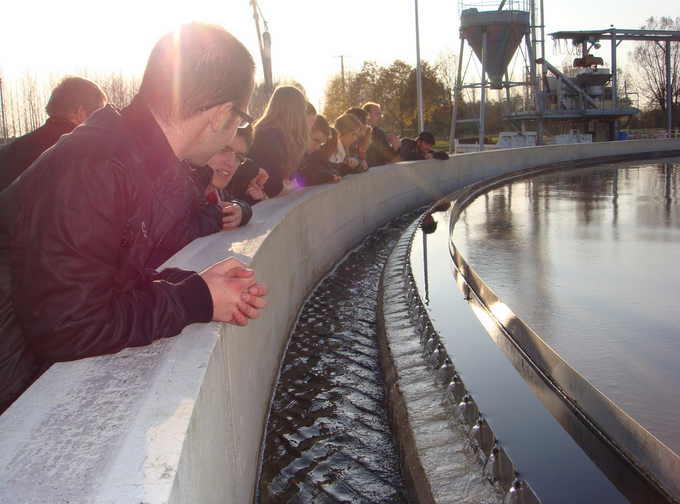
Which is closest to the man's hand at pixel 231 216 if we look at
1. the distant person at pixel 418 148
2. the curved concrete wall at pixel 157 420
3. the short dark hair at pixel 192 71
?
the curved concrete wall at pixel 157 420

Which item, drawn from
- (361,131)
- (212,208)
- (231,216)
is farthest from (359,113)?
(212,208)

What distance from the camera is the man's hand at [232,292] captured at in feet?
6.85

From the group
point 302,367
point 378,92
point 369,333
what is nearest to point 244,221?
point 302,367

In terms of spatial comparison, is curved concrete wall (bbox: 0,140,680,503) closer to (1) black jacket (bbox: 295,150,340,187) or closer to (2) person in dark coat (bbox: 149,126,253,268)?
(2) person in dark coat (bbox: 149,126,253,268)

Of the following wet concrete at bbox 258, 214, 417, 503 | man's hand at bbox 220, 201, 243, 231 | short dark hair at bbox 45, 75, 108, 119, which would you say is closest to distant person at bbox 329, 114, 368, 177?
wet concrete at bbox 258, 214, 417, 503

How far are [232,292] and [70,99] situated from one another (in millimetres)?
3020

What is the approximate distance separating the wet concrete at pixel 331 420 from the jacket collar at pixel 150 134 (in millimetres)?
1646

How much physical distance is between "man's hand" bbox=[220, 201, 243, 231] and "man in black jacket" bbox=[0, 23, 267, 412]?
5.95ft

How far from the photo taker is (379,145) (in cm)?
1214

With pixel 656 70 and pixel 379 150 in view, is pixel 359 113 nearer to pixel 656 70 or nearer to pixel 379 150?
pixel 379 150

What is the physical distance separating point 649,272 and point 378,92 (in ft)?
158

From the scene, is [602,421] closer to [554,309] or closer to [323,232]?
[554,309]

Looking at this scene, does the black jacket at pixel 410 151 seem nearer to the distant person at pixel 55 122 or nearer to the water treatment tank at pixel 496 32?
the distant person at pixel 55 122

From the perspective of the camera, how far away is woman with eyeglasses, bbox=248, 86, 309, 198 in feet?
19.1
